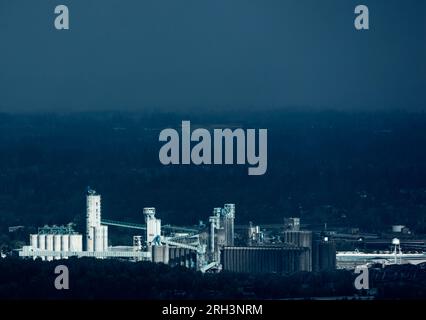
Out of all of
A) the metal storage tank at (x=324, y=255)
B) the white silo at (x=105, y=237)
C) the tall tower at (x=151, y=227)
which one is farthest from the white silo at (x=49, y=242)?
the metal storage tank at (x=324, y=255)

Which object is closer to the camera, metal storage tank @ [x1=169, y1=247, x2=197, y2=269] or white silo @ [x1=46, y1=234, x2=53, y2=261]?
metal storage tank @ [x1=169, y1=247, x2=197, y2=269]

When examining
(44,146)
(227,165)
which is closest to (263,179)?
(227,165)

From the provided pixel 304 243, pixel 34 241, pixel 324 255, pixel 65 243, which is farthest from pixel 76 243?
pixel 324 255

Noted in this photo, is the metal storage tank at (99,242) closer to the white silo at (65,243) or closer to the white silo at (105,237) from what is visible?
the white silo at (105,237)

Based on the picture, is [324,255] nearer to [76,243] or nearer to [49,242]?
[76,243]

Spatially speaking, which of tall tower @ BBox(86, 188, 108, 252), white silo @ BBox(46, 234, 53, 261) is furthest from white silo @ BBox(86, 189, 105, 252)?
white silo @ BBox(46, 234, 53, 261)

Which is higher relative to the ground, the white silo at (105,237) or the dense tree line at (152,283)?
the white silo at (105,237)

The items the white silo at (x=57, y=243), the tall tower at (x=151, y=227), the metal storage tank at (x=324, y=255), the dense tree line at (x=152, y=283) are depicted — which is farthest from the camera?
the tall tower at (x=151, y=227)

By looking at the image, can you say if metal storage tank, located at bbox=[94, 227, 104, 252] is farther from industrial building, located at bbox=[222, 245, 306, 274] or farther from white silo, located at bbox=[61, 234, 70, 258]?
industrial building, located at bbox=[222, 245, 306, 274]
